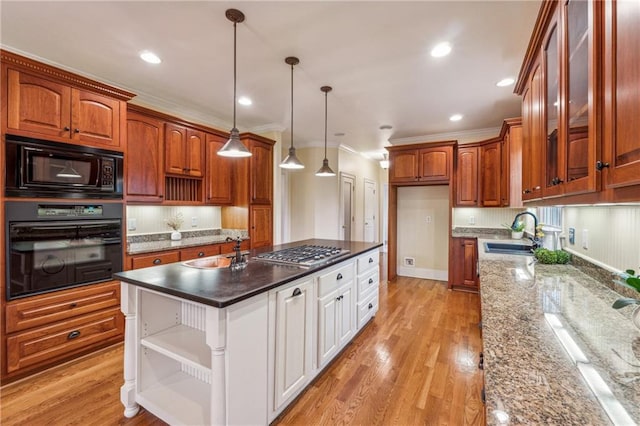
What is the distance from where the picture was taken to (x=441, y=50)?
244 cm

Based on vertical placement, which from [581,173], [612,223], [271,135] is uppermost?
[271,135]

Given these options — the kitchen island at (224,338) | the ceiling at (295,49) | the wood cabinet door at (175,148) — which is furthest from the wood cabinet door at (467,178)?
the wood cabinet door at (175,148)

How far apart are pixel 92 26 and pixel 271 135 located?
2.82 meters

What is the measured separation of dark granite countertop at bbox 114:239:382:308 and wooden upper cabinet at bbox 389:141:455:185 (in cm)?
333

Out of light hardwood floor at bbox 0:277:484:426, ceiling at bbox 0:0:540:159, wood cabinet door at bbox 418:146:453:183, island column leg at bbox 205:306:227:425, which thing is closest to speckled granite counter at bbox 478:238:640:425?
light hardwood floor at bbox 0:277:484:426

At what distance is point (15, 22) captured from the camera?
213cm

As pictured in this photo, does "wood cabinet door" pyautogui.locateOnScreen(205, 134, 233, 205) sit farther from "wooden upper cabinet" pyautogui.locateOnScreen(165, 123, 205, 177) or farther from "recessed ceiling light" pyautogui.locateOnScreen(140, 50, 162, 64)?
"recessed ceiling light" pyautogui.locateOnScreen(140, 50, 162, 64)

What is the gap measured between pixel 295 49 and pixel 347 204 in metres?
4.23

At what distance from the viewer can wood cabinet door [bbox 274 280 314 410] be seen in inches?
69.5

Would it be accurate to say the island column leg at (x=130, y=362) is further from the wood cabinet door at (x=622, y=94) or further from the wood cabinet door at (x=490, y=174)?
the wood cabinet door at (x=490, y=174)

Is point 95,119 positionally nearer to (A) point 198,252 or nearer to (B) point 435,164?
(A) point 198,252

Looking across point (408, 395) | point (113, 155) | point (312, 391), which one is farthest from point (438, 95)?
point (113, 155)

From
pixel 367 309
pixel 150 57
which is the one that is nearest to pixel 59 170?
pixel 150 57

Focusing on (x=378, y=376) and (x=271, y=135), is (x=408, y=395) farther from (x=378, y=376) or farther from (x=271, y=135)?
(x=271, y=135)
